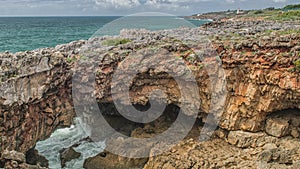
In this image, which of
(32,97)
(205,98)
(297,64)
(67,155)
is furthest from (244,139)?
(32,97)

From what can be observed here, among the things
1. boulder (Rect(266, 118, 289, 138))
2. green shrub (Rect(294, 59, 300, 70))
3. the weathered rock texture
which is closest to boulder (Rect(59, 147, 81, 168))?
the weathered rock texture

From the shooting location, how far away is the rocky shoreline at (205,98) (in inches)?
634

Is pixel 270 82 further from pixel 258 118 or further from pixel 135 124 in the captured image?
pixel 135 124

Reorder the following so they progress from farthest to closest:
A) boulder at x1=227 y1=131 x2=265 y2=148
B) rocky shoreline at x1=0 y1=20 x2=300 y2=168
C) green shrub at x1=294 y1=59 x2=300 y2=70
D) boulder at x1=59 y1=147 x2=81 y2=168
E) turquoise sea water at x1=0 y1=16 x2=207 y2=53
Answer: turquoise sea water at x1=0 y1=16 x2=207 y2=53, boulder at x1=59 y1=147 x2=81 y2=168, boulder at x1=227 y1=131 x2=265 y2=148, rocky shoreline at x1=0 y1=20 x2=300 y2=168, green shrub at x1=294 y1=59 x2=300 y2=70

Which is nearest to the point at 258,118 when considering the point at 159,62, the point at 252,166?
the point at 252,166

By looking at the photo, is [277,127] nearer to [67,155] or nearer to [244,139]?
[244,139]

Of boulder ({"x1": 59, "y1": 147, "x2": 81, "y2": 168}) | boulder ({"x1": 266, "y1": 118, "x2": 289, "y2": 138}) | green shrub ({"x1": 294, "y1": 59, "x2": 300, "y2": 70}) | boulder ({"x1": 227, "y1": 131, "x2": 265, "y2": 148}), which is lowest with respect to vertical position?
boulder ({"x1": 59, "y1": 147, "x2": 81, "y2": 168})

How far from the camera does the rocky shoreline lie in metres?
16.1

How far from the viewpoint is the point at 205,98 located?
708 inches

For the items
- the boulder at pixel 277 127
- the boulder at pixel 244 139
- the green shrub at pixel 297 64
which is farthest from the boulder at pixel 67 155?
the green shrub at pixel 297 64

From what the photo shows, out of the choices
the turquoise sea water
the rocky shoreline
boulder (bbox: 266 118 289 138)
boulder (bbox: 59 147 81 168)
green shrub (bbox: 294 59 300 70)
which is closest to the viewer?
green shrub (bbox: 294 59 300 70)

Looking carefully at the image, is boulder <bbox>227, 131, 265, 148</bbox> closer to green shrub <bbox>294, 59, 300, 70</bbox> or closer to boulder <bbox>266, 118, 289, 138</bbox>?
boulder <bbox>266, 118, 289, 138</bbox>

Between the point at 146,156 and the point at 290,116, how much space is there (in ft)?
27.0

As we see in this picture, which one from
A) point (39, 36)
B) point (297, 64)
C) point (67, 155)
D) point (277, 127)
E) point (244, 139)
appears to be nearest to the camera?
point (297, 64)
